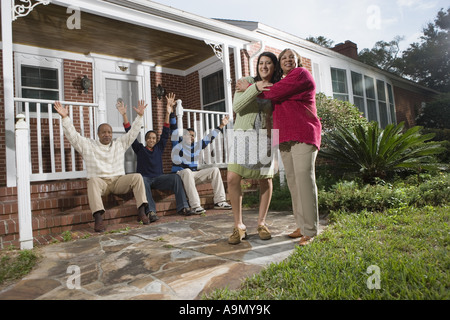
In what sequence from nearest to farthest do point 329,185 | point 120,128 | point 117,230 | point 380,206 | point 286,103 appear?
point 286,103 < point 117,230 < point 380,206 < point 329,185 < point 120,128

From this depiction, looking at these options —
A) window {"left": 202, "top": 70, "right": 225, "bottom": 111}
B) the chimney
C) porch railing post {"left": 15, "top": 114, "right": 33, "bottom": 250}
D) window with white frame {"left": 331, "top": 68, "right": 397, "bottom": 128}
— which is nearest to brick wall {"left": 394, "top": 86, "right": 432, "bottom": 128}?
window with white frame {"left": 331, "top": 68, "right": 397, "bottom": 128}

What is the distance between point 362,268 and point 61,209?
3.61 m

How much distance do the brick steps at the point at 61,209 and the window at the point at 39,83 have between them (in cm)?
262

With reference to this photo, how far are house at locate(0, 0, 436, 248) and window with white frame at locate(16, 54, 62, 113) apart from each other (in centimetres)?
2

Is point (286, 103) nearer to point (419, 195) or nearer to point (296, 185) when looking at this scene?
point (296, 185)

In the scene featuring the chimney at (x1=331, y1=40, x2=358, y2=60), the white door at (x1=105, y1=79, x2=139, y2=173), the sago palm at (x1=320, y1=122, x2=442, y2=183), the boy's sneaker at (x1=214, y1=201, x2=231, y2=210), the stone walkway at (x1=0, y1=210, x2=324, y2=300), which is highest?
the chimney at (x1=331, y1=40, x2=358, y2=60)

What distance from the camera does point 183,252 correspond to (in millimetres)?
2486

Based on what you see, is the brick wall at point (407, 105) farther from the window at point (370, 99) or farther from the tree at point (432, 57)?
the tree at point (432, 57)

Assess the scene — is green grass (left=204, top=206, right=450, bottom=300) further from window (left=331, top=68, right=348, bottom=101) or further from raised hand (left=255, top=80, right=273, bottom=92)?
window (left=331, top=68, right=348, bottom=101)

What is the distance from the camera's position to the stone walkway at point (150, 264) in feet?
5.77

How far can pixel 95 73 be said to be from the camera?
6516 millimetres

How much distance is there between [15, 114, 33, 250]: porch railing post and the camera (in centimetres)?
292
